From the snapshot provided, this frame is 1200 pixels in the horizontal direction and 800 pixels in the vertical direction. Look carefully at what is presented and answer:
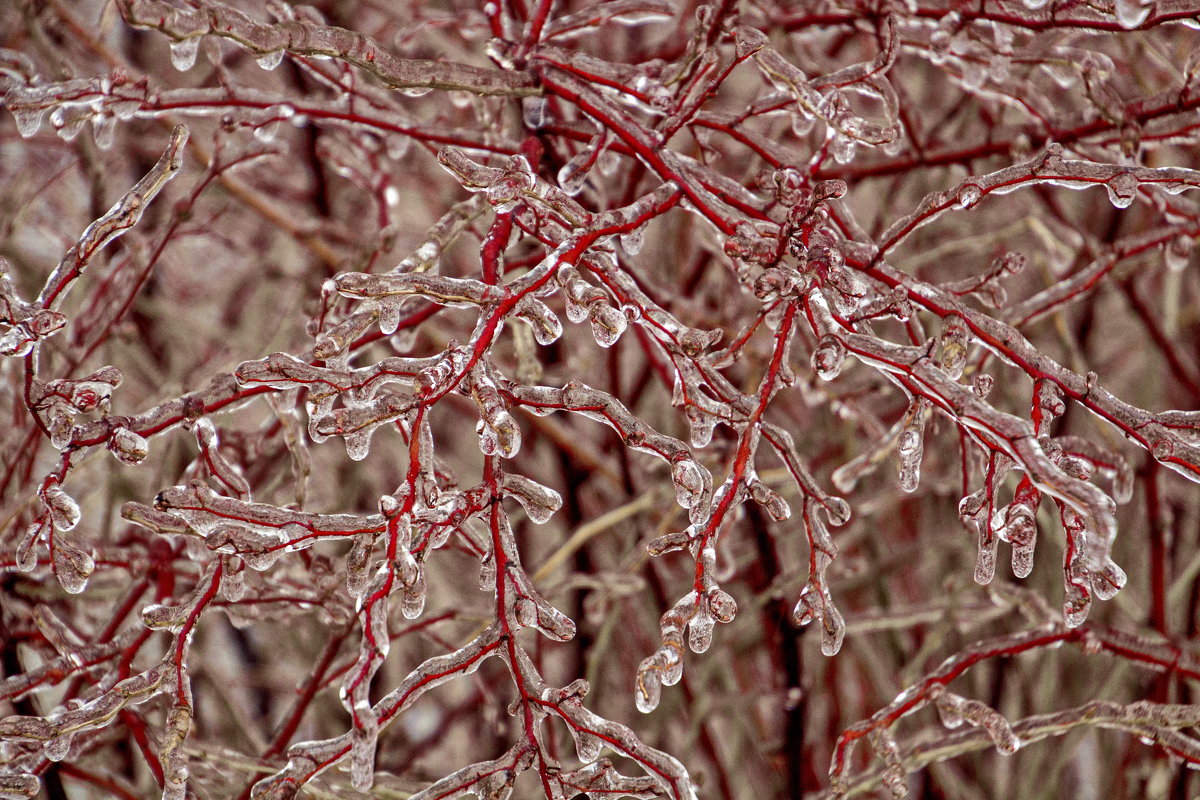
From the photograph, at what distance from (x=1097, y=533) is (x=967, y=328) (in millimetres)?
145

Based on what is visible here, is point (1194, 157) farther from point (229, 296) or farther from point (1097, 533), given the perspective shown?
point (229, 296)

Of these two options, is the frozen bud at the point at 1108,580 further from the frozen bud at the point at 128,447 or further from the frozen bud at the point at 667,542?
the frozen bud at the point at 128,447

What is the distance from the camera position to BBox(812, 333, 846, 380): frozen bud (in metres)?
0.52

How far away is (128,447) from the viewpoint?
56 cm

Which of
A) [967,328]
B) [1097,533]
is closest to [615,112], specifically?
[967,328]

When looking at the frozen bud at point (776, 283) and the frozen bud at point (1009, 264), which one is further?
the frozen bud at point (1009, 264)

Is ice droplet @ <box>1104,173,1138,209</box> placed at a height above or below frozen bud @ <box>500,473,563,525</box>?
above

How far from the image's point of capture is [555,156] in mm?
744

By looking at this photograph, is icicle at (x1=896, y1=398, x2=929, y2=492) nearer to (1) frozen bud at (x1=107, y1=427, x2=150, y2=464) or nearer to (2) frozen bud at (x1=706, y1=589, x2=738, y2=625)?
(2) frozen bud at (x1=706, y1=589, x2=738, y2=625)

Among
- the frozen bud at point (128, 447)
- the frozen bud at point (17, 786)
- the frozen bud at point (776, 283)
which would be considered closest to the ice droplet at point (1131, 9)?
the frozen bud at point (776, 283)

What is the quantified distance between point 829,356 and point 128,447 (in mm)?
381

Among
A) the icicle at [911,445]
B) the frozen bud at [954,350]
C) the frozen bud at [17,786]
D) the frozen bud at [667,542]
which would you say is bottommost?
the frozen bud at [17,786]

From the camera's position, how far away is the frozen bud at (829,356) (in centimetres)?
52

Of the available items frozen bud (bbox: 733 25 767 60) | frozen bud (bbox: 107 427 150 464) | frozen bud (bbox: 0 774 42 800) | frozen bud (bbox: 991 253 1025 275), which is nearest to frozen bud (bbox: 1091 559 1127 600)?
frozen bud (bbox: 991 253 1025 275)
